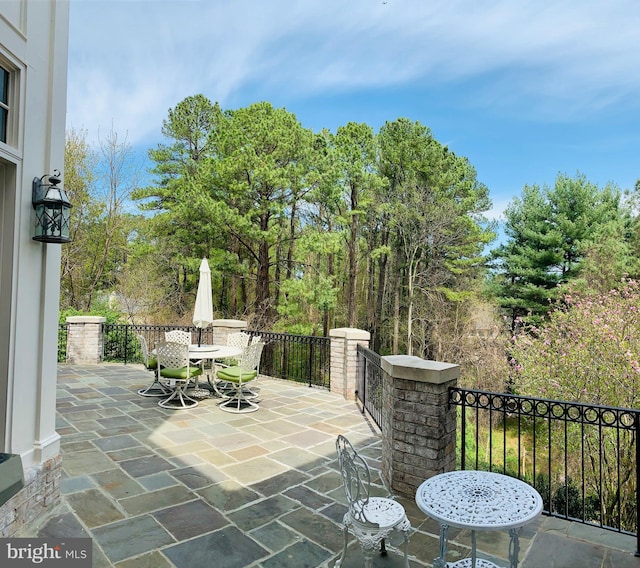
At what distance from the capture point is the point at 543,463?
30.5ft

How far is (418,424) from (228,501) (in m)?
1.67

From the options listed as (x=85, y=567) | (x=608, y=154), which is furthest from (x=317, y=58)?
(x=608, y=154)

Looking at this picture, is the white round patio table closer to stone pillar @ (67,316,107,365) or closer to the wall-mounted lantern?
the wall-mounted lantern

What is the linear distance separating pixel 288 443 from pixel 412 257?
14.1 m

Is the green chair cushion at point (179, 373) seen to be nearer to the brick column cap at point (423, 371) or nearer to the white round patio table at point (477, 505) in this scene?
the brick column cap at point (423, 371)

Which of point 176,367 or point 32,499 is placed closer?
point 32,499

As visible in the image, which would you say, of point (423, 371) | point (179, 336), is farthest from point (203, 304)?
point (423, 371)

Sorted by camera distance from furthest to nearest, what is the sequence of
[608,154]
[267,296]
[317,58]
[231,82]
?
[608,154]
[267,296]
[231,82]
[317,58]

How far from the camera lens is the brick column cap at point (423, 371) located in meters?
3.14

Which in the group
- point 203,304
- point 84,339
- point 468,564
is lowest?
point 468,564

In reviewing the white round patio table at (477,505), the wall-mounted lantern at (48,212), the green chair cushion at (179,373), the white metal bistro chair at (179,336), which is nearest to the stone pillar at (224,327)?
the white metal bistro chair at (179,336)

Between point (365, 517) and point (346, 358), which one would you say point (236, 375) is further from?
point (365, 517)

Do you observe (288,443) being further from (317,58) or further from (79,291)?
(79,291)

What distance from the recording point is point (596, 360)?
6.25 metres
